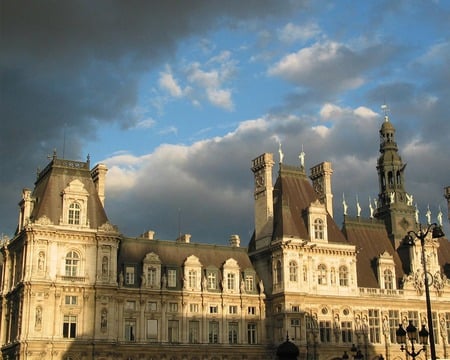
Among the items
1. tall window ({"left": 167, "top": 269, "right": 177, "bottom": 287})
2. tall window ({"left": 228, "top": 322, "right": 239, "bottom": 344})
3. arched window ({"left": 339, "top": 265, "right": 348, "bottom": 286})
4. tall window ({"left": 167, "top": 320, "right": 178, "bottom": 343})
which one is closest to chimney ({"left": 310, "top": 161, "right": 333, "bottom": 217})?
arched window ({"left": 339, "top": 265, "right": 348, "bottom": 286})

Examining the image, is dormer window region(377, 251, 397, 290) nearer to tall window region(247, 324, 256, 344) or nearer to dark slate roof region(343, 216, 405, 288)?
dark slate roof region(343, 216, 405, 288)

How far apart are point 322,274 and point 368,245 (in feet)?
38.8

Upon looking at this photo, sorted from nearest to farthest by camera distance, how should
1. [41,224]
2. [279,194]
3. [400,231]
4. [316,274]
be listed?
1. [41,224]
2. [316,274]
3. [279,194]
4. [400,231]

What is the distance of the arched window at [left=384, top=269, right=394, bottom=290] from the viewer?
84000 mm

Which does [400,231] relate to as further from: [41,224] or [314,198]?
[41,224]

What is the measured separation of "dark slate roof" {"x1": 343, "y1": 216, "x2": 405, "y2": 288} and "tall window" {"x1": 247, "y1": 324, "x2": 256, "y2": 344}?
14439 mm

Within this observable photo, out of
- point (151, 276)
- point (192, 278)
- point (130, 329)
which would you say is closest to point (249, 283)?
point (192, 278)

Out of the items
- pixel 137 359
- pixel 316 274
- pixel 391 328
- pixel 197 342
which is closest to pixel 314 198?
pixel 316 274

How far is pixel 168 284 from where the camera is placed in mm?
74125

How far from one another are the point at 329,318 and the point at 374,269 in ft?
36.4

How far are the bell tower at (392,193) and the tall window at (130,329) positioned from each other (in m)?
37.7

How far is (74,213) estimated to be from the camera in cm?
7012

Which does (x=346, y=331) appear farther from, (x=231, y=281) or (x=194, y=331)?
(x=194, y=331)

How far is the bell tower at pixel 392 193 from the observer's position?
302ft
